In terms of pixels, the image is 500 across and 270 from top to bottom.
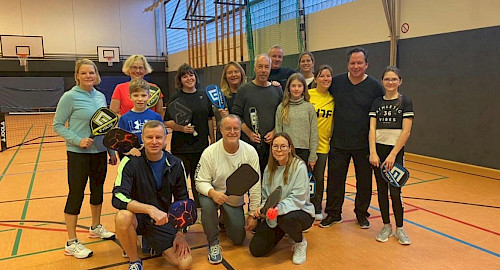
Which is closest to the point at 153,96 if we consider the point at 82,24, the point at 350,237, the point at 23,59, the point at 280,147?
the point at 280,147

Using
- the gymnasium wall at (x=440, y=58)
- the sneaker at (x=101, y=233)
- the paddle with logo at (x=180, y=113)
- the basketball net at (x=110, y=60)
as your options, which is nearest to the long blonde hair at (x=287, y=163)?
the paddle with logo at (x=180, y=113)

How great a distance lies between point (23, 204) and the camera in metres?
4.88

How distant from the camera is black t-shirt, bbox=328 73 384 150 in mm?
3523

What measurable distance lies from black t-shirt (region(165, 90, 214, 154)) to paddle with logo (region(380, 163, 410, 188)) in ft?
5.68

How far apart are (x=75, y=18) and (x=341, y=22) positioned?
15.2 meters

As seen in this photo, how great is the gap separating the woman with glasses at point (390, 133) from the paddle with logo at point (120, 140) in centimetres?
205

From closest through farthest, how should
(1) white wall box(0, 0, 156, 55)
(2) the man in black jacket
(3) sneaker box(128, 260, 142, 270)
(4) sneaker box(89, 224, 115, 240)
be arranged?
(2) the man in black jacket
(3) sneaker box(128, 260, 142, 270)
(4) sneaker box(89, 224, 115, 240)
(1) white wall box(0, 0, 156, 55)

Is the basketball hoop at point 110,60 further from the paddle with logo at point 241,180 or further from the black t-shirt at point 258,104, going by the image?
the paddle with logo at point 241,180

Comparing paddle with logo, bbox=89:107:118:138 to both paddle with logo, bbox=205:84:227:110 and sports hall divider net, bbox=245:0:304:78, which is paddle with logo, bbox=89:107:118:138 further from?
sports hall divider net, bbox=245:0:304:78

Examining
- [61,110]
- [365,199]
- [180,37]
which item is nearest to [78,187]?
[61,110]

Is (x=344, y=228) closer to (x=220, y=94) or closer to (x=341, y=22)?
(x=220, y=94)

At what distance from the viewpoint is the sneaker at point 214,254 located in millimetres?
3076

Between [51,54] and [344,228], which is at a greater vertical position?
[51,54]

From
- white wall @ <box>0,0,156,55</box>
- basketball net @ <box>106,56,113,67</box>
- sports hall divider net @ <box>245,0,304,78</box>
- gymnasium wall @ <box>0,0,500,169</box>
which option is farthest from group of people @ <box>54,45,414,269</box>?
white wall @ <box>0,0,156,55</box>
